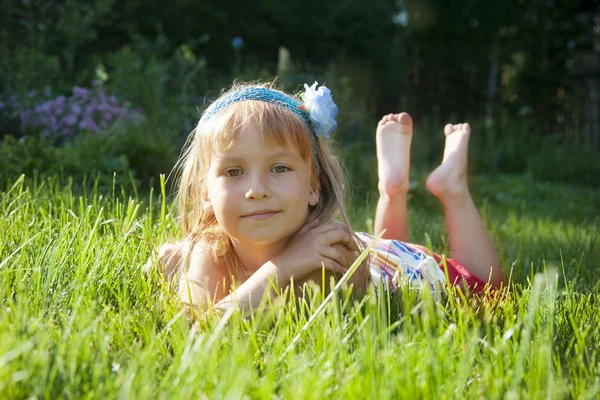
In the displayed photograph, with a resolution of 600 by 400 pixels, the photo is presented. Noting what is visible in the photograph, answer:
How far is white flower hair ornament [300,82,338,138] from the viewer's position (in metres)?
2.00

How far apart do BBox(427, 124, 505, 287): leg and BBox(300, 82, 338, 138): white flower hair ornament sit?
832 mm

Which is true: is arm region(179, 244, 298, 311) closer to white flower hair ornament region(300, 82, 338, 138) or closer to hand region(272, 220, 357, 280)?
hand region(272, 220, 357, 280)

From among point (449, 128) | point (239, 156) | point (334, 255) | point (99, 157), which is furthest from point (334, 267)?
point (99, 157)

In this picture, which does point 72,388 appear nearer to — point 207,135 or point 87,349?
point 87,349

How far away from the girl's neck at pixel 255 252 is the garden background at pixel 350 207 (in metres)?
0.29

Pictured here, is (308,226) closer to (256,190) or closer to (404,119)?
(256,190)

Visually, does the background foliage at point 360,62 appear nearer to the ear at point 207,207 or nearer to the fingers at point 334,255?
the ear at point 207,207

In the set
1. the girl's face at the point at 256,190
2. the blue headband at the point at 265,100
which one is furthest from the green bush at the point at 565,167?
the girl's face at the point at 256,190

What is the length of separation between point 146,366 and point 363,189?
145 inches

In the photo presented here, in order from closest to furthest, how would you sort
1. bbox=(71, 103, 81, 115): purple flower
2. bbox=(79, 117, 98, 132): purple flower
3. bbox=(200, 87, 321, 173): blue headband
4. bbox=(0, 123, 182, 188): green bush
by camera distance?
bbox=(200, 87, 321, 173): blue headband, bbox=(0, 123, 182, 188): green bush, bbox=(79, 117, 98, 132): purple flower, bbox=(71, 103, 81, 115): purple flower

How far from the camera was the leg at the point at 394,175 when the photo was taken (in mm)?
2697

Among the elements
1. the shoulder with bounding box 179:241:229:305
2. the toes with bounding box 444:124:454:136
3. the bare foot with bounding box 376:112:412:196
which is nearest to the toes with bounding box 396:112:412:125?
the bare foot with bounding box 376:112:412:196

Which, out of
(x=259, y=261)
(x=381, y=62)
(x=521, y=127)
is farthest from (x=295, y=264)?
(x=381, y=62)

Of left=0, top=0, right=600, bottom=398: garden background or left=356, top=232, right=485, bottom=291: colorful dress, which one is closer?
left=0, top=0, right=600, bottom=398: garden background
